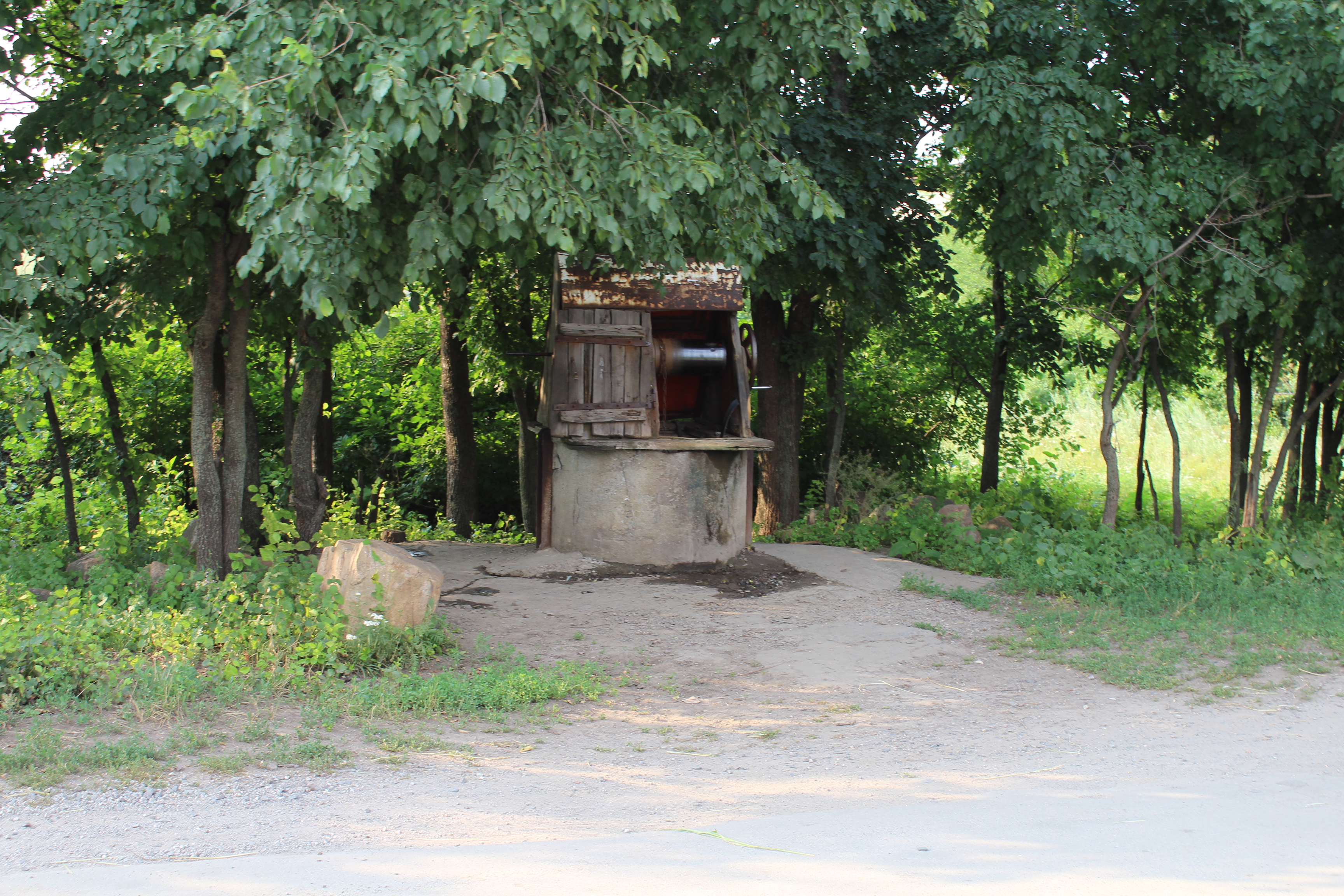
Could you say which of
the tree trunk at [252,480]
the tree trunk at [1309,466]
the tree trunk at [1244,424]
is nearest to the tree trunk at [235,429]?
the tree trunk at [252,480]

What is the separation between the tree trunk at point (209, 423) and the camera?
7.85 metres

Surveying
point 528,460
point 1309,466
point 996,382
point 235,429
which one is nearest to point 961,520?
point 996,382

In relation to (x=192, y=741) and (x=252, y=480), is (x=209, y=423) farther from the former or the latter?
(x=192, y=741)

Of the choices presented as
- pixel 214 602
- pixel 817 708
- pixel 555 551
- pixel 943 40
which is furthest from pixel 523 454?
pixel 817 708

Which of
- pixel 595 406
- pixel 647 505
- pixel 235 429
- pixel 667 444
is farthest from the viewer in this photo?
pixel 595 406

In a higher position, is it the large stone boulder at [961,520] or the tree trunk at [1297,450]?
the tree trunk at [1297,450]

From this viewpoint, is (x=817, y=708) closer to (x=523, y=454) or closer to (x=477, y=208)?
(x=477, y=208)

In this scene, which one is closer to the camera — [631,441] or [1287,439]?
[631,441]

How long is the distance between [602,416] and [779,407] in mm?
4902

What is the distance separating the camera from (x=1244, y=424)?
12617mm

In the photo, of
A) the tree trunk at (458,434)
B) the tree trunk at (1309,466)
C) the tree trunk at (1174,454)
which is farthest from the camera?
the tree trunk at (458,434)

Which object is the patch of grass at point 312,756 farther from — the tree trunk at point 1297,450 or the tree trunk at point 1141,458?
the tree trunk at point 1141,458

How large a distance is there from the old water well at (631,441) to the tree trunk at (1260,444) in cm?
534

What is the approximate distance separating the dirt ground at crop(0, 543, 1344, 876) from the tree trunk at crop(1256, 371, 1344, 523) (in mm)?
4918
